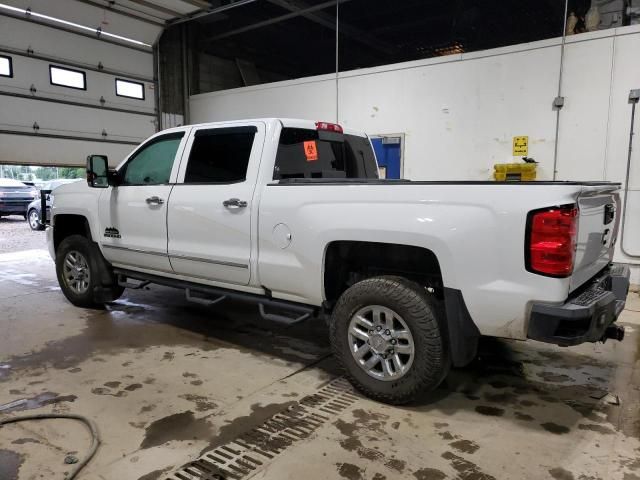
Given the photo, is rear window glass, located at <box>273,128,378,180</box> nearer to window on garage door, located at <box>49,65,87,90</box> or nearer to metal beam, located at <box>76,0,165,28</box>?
metal beam, located at <box>76,0,165,28</box>

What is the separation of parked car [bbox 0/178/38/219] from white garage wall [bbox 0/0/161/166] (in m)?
5.30

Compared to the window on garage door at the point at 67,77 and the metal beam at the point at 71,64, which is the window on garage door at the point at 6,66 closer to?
the metal beam at the point at 71,64

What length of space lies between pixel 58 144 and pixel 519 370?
947 cm

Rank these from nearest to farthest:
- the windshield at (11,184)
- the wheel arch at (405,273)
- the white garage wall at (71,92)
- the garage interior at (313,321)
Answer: the garage interior at (313,321) < the wheel arch at (405,273) < the white garage wall at (71,92) < the windshield at (11,184)

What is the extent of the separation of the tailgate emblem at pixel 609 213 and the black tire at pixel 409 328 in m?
1.18

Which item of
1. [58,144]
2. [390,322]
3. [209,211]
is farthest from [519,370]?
[58,144]

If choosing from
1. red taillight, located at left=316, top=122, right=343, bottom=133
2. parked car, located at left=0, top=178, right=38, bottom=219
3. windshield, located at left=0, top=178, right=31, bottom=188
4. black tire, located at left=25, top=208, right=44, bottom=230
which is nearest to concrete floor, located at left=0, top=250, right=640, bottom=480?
red taillight, located at left=316, top=122, right=343, bottom=133

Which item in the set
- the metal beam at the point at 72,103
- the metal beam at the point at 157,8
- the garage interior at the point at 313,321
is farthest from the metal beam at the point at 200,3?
the metal beam at the point at 72,103

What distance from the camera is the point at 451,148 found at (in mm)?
7750

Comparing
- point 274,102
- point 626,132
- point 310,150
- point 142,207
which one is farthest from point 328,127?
point 274,102

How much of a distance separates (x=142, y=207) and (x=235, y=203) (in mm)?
1200

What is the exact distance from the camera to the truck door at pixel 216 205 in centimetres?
354

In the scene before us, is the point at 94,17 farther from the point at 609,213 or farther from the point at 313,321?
the point at 609,213

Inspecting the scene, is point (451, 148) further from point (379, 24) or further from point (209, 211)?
point (379, 24)
